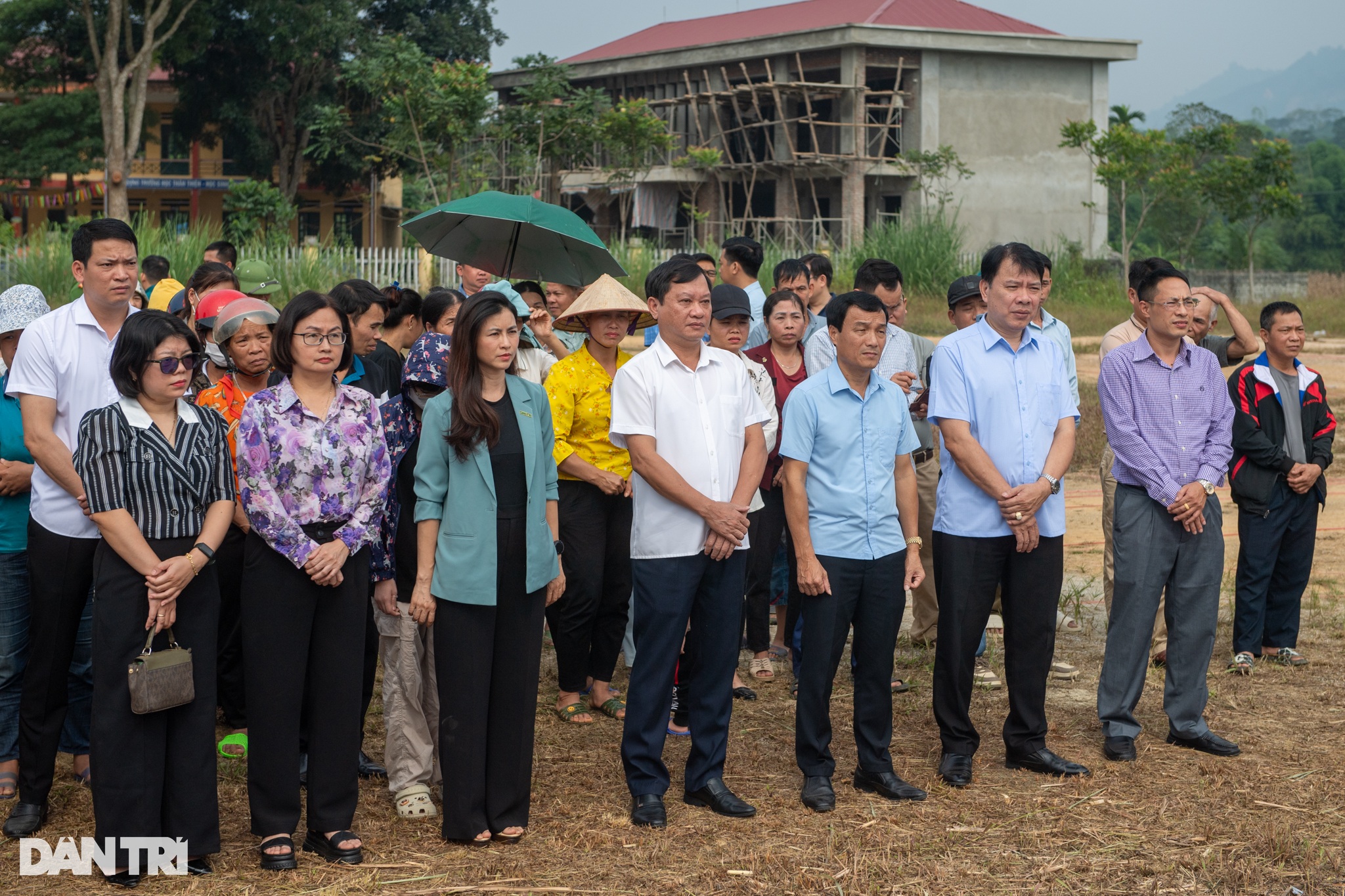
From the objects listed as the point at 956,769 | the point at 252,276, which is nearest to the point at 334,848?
the point at 956,769

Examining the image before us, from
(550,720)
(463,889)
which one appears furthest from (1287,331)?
(463,889)

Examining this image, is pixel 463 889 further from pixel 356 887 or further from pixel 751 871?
pixel 751 871

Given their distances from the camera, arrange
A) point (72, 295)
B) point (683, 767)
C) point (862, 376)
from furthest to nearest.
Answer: point (72, 295) → point (683, 767) → point (862, 376)

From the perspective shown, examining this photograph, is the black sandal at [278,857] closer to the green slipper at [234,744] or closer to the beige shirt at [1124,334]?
the green slipper at [234,744]

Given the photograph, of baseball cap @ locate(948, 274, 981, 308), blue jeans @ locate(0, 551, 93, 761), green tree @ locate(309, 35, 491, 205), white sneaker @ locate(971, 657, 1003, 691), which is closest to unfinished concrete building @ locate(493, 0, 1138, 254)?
green tree @ locate(309, 35, 491, 205)

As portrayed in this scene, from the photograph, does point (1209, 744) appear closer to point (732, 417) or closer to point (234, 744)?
point (732, 417)

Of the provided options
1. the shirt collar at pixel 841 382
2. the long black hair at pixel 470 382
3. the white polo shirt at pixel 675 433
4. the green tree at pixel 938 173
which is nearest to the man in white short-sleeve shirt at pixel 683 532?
the white polo shirt at pixel 675 433

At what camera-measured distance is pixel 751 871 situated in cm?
403

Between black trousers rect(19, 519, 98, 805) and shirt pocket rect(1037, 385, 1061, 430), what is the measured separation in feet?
11.7

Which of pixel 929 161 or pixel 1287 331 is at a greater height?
pixel 929 161

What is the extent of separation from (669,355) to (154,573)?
74.3 inches

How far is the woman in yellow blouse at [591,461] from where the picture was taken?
5.43 m

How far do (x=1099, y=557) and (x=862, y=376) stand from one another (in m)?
5.00

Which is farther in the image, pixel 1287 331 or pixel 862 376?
pixel 1287 331
